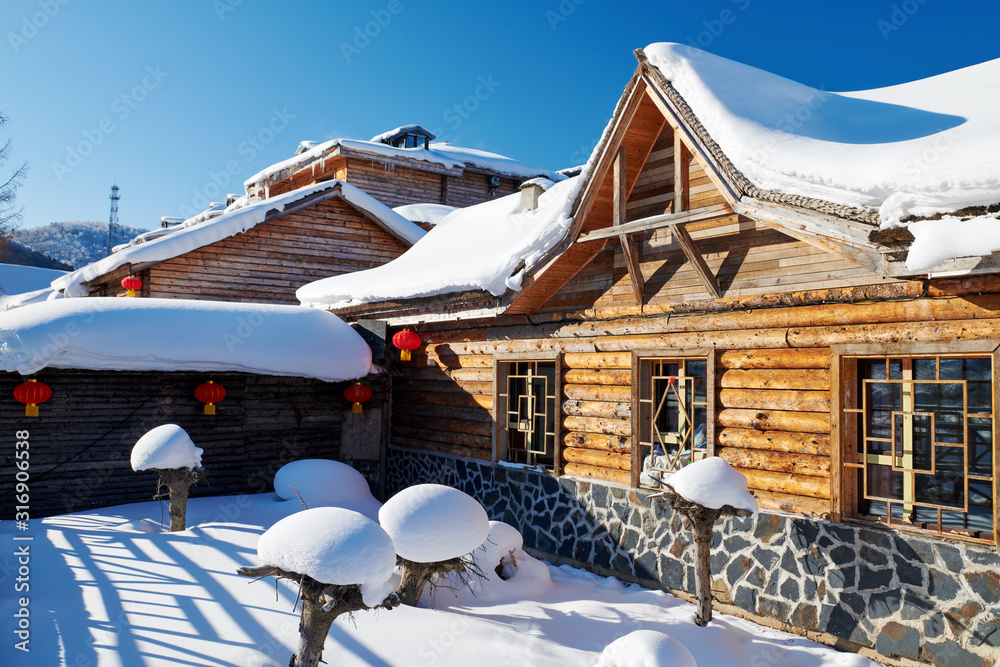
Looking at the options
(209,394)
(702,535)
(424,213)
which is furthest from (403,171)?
(702,535)

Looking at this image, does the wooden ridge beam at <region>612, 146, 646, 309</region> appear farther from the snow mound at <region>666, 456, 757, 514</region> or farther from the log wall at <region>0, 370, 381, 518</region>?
the log wall at <region>0, 370, 381, 518</region>

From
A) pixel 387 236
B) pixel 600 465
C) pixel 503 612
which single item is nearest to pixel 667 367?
pixel 600 465

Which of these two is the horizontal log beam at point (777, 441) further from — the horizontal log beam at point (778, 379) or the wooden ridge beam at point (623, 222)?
the wooden ridge beam at point (623, 222)

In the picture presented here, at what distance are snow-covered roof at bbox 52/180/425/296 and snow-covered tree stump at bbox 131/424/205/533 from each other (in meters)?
6.89

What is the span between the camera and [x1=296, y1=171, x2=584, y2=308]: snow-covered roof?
31.2 feet

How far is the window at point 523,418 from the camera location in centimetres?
1055

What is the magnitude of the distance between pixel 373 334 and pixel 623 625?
24.8 feet

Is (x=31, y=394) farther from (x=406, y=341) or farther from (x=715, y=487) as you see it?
(x=715, y=487)

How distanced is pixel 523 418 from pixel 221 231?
882 cm

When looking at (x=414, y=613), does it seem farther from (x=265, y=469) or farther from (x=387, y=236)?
(x=387, y=236)

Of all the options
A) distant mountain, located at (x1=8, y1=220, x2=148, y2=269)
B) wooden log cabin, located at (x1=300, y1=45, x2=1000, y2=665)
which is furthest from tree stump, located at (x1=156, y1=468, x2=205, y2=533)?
distant mountain, located at (x1=8, y1=220, x2=148, y2=269)

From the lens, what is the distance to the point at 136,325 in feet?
36.3

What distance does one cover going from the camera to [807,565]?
6.94 meters

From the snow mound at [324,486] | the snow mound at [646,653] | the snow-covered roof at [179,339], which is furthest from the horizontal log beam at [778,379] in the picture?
the snow-covered roof at [179,339]
